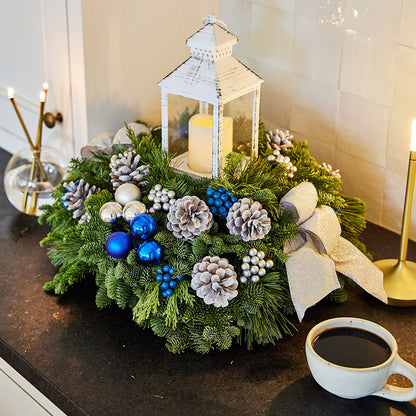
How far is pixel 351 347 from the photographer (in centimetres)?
80

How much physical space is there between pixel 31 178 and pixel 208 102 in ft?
1.49

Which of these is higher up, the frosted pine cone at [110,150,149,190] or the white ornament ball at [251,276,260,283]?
the frosted pine cone at [110,150,149,190]

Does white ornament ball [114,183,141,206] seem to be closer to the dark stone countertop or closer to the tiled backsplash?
the dark stone countertop

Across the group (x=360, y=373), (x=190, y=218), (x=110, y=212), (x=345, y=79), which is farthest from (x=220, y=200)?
(x=345, y=79)

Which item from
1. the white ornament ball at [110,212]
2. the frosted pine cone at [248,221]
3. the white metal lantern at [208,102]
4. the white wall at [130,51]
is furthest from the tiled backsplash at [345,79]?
the white ornament ball at [110,212]

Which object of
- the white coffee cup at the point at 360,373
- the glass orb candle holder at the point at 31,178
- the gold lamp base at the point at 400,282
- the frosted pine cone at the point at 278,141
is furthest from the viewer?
the glass orb candle holder at the point at 31,178

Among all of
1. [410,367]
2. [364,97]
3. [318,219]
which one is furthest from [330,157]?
[410,367]

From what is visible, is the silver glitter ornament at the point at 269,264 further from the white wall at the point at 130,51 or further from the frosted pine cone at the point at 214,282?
the white wall at the point at 130,51

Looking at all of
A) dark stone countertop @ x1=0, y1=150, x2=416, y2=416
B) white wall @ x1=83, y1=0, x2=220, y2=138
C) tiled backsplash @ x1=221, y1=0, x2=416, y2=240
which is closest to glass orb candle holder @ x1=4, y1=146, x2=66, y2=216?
white wall @ x1=83, y1=0, x2=220, y2=138

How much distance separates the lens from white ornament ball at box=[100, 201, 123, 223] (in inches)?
36.9

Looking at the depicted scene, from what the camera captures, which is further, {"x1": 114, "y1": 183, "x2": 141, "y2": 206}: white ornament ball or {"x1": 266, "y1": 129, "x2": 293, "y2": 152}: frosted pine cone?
{"x1": 266, "y1": 129, "x2": 293, "y2": 152}: frosted pine cone

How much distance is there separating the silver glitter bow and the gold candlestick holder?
36 millimetres

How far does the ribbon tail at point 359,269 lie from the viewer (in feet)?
3.11

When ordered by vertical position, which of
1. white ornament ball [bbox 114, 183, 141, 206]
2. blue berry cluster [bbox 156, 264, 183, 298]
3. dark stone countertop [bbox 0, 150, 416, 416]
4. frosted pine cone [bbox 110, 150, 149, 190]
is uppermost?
frosted pine cone [bbox 110, 150, 149, 190]
